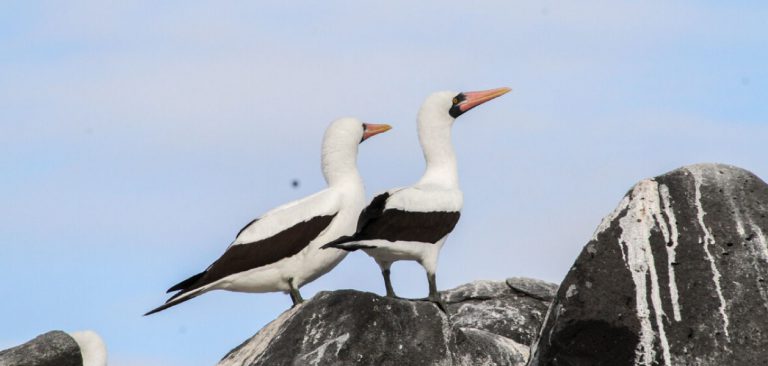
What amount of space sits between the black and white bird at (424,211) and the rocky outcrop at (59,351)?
3.21 metres

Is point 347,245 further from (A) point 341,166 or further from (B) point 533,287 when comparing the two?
(B) point 533,287

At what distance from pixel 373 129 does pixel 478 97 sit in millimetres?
1195

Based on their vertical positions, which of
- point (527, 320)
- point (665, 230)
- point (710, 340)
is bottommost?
point (527, 320)

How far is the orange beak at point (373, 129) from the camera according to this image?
15.4 meters

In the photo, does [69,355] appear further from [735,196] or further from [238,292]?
[735,196]

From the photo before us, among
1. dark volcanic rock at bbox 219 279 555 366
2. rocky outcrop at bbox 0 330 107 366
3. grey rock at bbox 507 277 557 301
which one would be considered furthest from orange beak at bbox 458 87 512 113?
rocky outcrop at bbox 0 330 107 366

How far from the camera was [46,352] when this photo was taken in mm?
14164

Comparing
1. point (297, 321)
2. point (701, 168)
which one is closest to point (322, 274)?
point (297, 321)

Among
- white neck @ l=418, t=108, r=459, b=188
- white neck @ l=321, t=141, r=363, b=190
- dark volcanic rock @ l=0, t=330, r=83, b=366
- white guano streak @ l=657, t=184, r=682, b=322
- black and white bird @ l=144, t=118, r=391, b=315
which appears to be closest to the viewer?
white guano streak @ l=657, t=184, r=682, b=322

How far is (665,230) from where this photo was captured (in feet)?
31.3

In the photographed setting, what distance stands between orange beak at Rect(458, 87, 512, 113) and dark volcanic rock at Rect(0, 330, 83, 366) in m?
4.71

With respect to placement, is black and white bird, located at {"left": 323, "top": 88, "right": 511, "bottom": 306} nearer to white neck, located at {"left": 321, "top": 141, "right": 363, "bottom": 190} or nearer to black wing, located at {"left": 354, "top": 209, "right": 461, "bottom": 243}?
black wing, located at {"left": 354, "top": 209, "right": 461, "bottom": 243}

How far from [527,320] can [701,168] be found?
519 cm

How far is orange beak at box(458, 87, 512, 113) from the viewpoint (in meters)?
14.9
